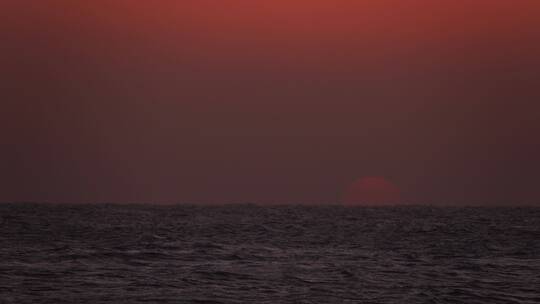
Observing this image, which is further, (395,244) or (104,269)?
(395,244)

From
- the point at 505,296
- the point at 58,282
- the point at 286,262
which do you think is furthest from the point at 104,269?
the point at 505,296

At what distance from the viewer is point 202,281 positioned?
1356 inches

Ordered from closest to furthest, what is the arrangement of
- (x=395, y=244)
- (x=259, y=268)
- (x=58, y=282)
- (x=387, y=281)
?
1. (x=58, y=282)
2. (x=387, y=281)
3. (x=259, y=268)
4. (x=395, y=244)

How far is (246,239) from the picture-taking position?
63281 mm

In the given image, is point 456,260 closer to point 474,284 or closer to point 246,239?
point 474,284

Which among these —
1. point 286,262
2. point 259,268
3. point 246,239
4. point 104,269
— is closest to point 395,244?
point 246,239

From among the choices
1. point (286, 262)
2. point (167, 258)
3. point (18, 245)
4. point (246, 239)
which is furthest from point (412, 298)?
point (246, 239)

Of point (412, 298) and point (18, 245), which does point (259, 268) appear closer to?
point (412, 298)

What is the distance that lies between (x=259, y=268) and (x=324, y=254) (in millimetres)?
10252

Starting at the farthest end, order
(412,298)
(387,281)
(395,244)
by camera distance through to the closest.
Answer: (395,244) → (387,281) → (412,298)

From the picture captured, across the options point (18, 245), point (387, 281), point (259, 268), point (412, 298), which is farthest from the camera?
point (18, 245)

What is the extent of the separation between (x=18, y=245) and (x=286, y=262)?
58.6ft

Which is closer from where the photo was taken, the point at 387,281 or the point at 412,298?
the point at 412,298

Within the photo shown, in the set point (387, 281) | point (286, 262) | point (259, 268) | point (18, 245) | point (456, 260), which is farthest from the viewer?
point (18, 245)
